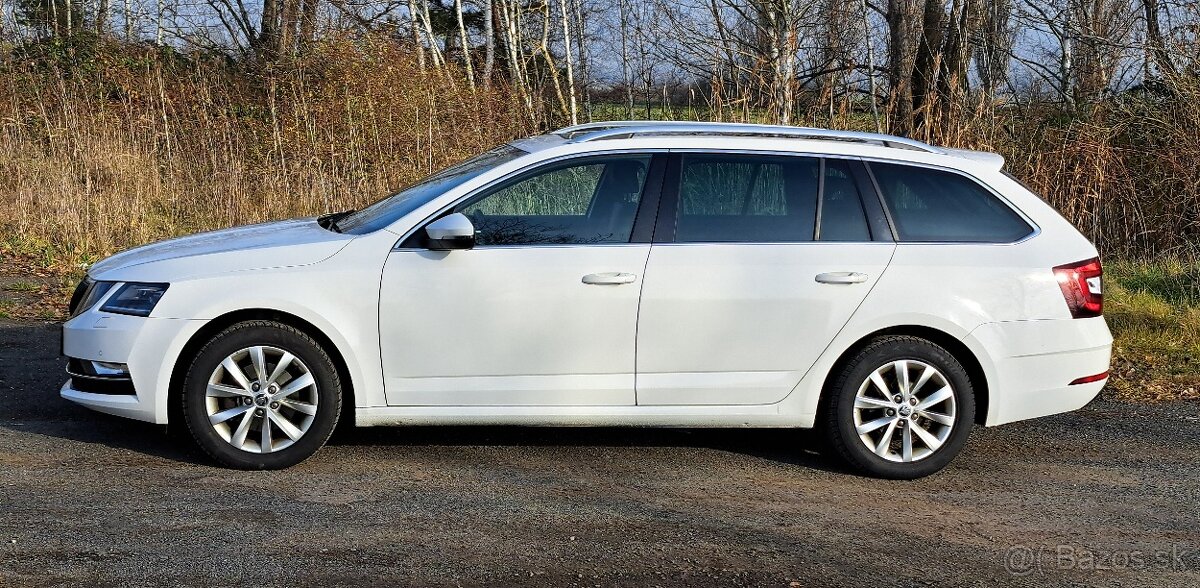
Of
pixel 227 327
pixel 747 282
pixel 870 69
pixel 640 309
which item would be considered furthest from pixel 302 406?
pixel 870 69

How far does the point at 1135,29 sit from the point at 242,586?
1295cm

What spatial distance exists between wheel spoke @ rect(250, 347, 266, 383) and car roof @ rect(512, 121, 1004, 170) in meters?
1.60

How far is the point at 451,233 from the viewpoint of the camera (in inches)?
213

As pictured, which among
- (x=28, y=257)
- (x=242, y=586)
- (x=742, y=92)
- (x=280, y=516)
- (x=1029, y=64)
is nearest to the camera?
(x=242, y=586)

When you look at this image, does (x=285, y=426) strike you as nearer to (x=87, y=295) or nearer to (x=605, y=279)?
(x=87, y=295)

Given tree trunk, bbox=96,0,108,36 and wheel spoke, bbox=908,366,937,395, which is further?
tree trunk, bbox=96,0,108,36

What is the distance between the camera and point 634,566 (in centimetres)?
448

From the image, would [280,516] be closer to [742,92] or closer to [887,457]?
[887,457]

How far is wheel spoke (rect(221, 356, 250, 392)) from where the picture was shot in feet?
17.9

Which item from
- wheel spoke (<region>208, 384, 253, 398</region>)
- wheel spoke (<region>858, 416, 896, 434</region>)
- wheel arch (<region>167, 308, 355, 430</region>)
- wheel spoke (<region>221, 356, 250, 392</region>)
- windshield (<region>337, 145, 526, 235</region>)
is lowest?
wheel spoke (<region>858, 416, 896, 434</region>)

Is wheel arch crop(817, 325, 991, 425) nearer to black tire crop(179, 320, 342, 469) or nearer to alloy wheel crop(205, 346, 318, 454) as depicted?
black tire crop(179, 320, 342, 469)

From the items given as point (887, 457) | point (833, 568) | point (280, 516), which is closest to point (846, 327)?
point (887, 457)

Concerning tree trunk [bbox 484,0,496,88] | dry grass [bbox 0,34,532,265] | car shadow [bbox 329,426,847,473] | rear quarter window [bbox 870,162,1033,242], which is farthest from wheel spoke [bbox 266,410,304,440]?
tree trunk [bbox 484,0,496,88]

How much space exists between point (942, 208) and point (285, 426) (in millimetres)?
3283
